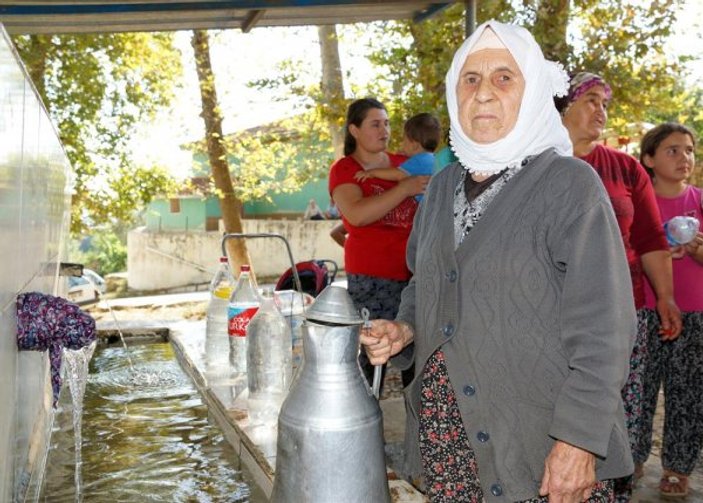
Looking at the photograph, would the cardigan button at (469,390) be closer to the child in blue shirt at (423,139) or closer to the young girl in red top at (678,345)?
the young girl in red top at (678,345)

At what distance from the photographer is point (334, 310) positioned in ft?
5.85

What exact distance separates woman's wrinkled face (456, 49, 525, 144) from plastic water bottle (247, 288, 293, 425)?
A: 6.44 feet

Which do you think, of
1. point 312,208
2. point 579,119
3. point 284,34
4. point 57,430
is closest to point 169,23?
point 57,430

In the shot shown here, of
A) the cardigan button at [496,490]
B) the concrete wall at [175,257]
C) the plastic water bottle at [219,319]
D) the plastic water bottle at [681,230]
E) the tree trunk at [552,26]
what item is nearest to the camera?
the cardigan button at [496,490]

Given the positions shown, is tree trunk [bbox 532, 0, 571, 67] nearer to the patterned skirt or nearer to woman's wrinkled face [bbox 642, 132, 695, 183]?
woman's wrinkled face [bbox 642, 132, 695, 183]

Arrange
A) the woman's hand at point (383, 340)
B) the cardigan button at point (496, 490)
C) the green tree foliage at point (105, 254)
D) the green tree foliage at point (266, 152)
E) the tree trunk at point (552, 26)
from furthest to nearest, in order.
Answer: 1. the green tree foliage at point (105, 254)
2. the green tree foliage at point (266, 152)
3. the tree trunk at point (552, 26)
4. the woman's hand at point (383, 340)
5. the cardigan button at point (496, 490)

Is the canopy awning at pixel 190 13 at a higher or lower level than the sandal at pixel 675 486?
A: higher

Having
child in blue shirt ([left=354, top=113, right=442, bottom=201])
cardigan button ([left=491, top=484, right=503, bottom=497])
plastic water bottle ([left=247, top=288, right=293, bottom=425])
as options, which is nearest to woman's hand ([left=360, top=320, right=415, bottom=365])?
cardigan button ([left=491, top=484, right=503, bottom=497])

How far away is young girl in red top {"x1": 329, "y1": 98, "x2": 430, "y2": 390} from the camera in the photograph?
4188 mm

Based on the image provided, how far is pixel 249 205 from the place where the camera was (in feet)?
90.6

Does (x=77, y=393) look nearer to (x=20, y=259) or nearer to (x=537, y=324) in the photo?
(x=20, y=259)

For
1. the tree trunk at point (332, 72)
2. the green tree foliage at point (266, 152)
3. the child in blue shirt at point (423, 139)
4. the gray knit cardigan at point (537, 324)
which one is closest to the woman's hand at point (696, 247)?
the child in blue shirt at point (423, 139)

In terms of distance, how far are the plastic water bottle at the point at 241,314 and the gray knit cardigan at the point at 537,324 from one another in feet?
7.50

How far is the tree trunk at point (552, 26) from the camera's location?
7.20 metres
